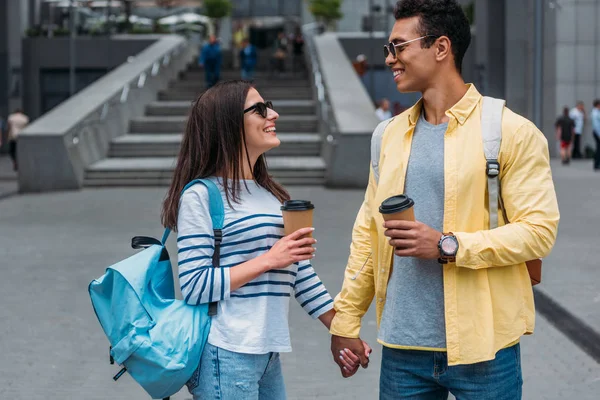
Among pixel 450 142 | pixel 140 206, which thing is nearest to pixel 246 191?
pixel 450 142

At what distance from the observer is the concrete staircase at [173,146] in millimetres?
20406

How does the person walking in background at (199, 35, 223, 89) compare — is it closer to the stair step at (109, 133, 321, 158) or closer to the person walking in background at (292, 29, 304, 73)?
the person walking in background at (292, 29, 304, 73)

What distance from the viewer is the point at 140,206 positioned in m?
16.8

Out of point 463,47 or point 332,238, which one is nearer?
point 463,47

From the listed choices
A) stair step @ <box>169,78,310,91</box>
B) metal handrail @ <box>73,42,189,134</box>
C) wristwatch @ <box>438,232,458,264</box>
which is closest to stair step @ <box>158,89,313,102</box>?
metal handrail @ <box>73,42,189,134</box>

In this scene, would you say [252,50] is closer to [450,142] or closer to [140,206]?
[140,206]

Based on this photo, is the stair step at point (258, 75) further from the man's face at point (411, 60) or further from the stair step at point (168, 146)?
the man's face at point (411, 60)

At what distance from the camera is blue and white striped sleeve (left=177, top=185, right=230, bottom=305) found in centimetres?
335

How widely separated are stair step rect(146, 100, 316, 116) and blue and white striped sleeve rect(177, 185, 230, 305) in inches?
841

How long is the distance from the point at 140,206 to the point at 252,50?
15.4m

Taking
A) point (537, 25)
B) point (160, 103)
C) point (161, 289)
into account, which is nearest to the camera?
point (161, 289)

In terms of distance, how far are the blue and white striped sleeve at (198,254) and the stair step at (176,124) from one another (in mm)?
20532

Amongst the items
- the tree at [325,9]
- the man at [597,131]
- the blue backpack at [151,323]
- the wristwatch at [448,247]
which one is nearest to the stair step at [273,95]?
the man at [597,131]

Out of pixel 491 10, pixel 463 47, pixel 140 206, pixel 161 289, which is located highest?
pixel 491 10
